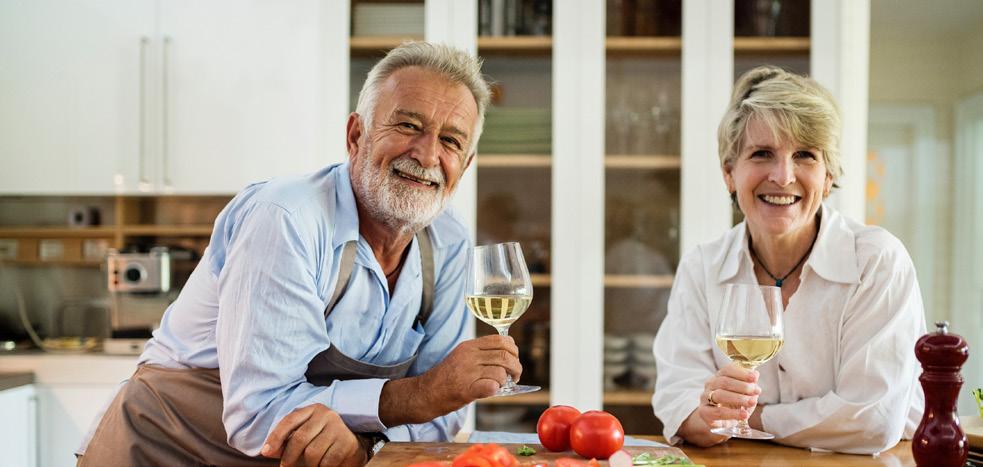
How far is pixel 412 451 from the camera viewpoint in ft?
4.09

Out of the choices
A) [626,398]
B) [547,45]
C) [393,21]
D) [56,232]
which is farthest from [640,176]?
[56,232]

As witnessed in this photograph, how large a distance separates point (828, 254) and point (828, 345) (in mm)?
177

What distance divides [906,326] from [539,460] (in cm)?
74

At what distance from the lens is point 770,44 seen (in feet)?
9.45

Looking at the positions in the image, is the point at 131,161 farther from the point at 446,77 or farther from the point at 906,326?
the point at 906,326

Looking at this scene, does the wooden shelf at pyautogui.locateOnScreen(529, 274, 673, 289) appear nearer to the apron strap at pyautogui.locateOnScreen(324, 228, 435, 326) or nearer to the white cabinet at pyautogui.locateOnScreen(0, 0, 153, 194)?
the apron strap at pyautogui.locateOnScreen(324, 228, 435, 326)

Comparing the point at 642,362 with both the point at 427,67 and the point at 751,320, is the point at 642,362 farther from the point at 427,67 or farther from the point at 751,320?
the point at 751,320

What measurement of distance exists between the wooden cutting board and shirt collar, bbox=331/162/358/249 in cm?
42

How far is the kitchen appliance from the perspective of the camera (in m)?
2.88

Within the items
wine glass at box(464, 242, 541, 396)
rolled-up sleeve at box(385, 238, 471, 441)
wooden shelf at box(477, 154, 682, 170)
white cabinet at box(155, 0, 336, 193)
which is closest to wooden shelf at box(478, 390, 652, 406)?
wooden shelf at box(477, 154, 682, 170)

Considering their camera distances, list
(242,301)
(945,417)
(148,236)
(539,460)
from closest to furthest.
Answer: (945,417) → (539,460) → (242,301) → (148,236)

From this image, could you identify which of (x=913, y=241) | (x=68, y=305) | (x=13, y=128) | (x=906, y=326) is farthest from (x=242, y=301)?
(x=913, y=241)

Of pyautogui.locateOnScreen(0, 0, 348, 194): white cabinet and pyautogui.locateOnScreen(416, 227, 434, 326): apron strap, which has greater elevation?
pyautogui.locateOnScreen(0, 0, 348, 194): white cabinet

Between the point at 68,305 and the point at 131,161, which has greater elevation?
the point at 131,161
